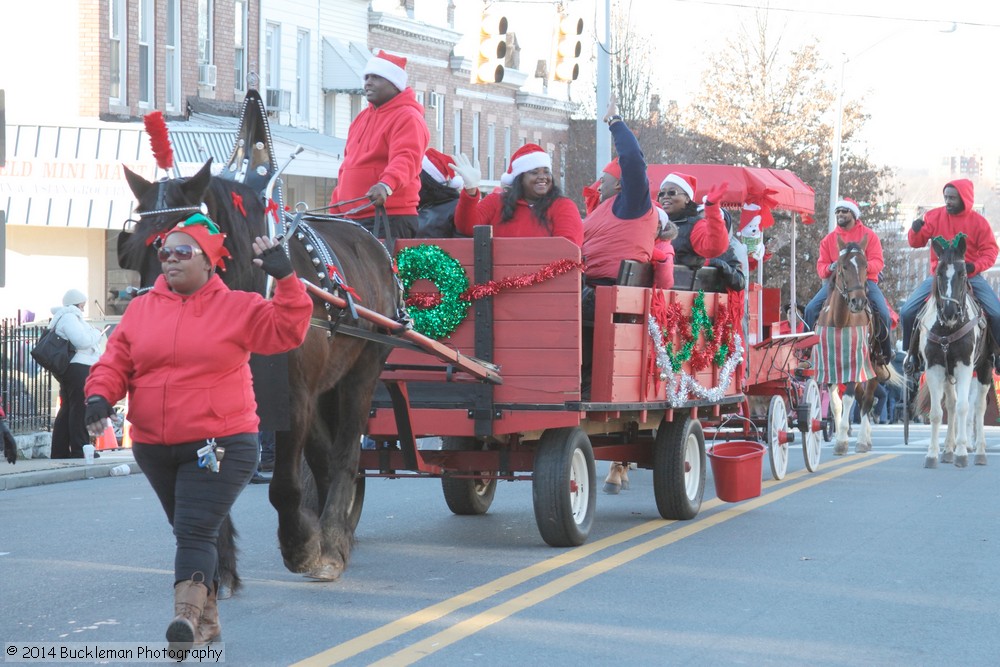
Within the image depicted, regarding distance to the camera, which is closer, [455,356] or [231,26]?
[455,356]

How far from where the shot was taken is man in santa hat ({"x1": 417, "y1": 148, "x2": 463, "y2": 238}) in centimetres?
1067

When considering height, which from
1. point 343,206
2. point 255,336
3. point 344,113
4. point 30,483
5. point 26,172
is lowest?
point 30,483

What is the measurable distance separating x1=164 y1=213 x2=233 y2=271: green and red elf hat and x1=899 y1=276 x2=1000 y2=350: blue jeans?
11.3m

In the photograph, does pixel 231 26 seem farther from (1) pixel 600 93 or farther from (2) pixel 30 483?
(2) pixel 30 483

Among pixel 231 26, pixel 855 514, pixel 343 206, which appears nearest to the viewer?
pixel 343 206

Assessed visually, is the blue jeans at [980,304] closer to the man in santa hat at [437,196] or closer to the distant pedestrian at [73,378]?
the man in santa hat at [437,196]

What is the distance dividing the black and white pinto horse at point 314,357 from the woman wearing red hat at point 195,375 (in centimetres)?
38

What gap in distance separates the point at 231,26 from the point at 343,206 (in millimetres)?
22436

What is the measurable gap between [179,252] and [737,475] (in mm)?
6060

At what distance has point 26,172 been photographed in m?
25.8

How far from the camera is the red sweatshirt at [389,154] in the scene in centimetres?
912

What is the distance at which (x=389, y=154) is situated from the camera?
931cm

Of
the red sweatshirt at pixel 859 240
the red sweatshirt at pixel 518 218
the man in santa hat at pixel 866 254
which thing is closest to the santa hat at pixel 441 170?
the red sweatshirt at pixel 518 218

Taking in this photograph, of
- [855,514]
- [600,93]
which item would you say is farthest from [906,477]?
[600,93]
